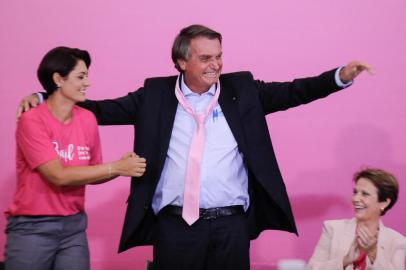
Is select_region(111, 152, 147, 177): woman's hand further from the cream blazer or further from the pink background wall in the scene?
the pink background wall

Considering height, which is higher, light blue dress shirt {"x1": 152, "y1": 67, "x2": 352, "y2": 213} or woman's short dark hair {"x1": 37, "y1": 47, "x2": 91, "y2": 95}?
woman's short dark hair {"x1": 37, "y1": 47, "x2": 91, "y2": 95}

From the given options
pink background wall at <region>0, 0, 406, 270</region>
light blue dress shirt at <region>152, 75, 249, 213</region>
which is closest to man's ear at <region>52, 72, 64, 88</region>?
light blue dress shirt at <region>152, 75, 249, 213</region>

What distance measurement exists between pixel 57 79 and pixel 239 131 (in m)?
0.74

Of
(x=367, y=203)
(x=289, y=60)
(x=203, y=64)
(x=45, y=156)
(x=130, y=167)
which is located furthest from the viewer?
(x=289, y=60)

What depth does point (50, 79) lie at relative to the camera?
2553 millimetres

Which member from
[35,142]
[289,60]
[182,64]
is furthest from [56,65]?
[289,60]

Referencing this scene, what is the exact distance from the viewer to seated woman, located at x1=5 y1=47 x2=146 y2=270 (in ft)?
7.94

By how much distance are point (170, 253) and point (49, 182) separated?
0.56 metres

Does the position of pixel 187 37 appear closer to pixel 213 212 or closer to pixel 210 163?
pixel 210 163

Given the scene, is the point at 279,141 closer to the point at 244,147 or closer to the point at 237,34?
the point at 237,34

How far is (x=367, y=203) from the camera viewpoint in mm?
2824

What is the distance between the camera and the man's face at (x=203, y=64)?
8.91ft

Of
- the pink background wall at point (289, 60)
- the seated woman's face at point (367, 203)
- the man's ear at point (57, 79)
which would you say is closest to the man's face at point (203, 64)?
the man's ear at point (57, 79)

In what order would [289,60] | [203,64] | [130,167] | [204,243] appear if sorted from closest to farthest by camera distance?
[130,167] < [204,243] < [203,64] < [289,60]
